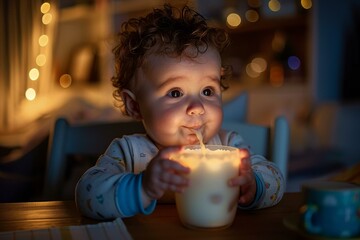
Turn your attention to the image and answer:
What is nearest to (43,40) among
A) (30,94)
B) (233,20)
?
(30,94)

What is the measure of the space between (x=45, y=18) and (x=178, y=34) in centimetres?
311

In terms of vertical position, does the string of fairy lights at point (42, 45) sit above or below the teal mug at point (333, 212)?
above

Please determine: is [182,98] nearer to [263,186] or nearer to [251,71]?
[263,186]

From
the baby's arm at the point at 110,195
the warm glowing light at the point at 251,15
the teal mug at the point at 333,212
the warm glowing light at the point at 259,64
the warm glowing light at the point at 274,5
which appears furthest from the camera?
the warm glowing light at the point at 259,64

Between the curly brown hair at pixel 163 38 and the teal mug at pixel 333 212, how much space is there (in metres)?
0.39

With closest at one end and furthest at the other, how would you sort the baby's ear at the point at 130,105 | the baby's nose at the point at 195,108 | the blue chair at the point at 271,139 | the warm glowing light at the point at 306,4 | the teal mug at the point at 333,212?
the teal mug at the point at 333,212
the baby's nose at the point at 195,108
the baby's ear at the point at 130,105
the blue chair at the point at 271,139
the warm glowing light at the point at 306,4

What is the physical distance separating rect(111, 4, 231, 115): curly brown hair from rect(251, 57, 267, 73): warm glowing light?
305 centimetres

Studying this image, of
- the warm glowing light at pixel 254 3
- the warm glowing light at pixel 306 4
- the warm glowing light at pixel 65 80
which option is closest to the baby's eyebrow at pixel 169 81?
the warm glowing light at pixel 306 4

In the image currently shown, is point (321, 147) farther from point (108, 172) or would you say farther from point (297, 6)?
point (108, 172)

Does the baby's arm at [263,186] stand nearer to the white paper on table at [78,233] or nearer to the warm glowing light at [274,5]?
the white paper on table at [78,233]

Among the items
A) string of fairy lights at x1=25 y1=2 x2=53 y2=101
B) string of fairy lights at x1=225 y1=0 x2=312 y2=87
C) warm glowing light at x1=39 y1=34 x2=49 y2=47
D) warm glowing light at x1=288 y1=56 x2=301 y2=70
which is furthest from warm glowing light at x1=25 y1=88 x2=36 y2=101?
warm glowing light at x1=288 y1=56 x2=301 y2=70

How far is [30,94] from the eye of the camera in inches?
158

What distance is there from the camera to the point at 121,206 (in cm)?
71

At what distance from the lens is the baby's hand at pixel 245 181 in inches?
25.5
